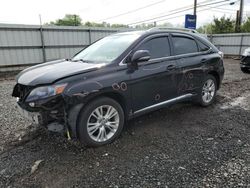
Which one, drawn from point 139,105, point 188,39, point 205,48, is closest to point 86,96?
point 139,105

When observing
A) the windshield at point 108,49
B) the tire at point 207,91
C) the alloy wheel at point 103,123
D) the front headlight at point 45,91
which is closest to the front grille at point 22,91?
the front headlight at point 45,91

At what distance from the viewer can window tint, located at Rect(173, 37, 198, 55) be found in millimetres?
3977

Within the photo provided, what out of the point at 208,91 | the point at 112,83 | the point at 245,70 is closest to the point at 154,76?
the point at 112,83

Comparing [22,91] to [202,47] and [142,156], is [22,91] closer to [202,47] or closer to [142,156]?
[142,156]

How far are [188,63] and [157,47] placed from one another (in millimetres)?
801

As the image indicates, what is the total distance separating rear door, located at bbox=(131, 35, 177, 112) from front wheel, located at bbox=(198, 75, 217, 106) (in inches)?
40.0

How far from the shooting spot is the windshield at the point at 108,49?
10.9 ft

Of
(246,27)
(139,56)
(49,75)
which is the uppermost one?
(246,27)

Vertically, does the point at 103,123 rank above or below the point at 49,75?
below

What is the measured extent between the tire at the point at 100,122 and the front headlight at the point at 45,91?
0.42 meters

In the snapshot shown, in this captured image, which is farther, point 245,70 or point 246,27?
point 246,27

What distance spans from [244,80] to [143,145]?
6599 millimetres

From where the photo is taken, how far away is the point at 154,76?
11.3 ft

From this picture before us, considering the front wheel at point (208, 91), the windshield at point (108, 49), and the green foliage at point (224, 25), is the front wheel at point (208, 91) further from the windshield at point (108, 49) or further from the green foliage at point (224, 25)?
the green foliage at point (224, 25)
